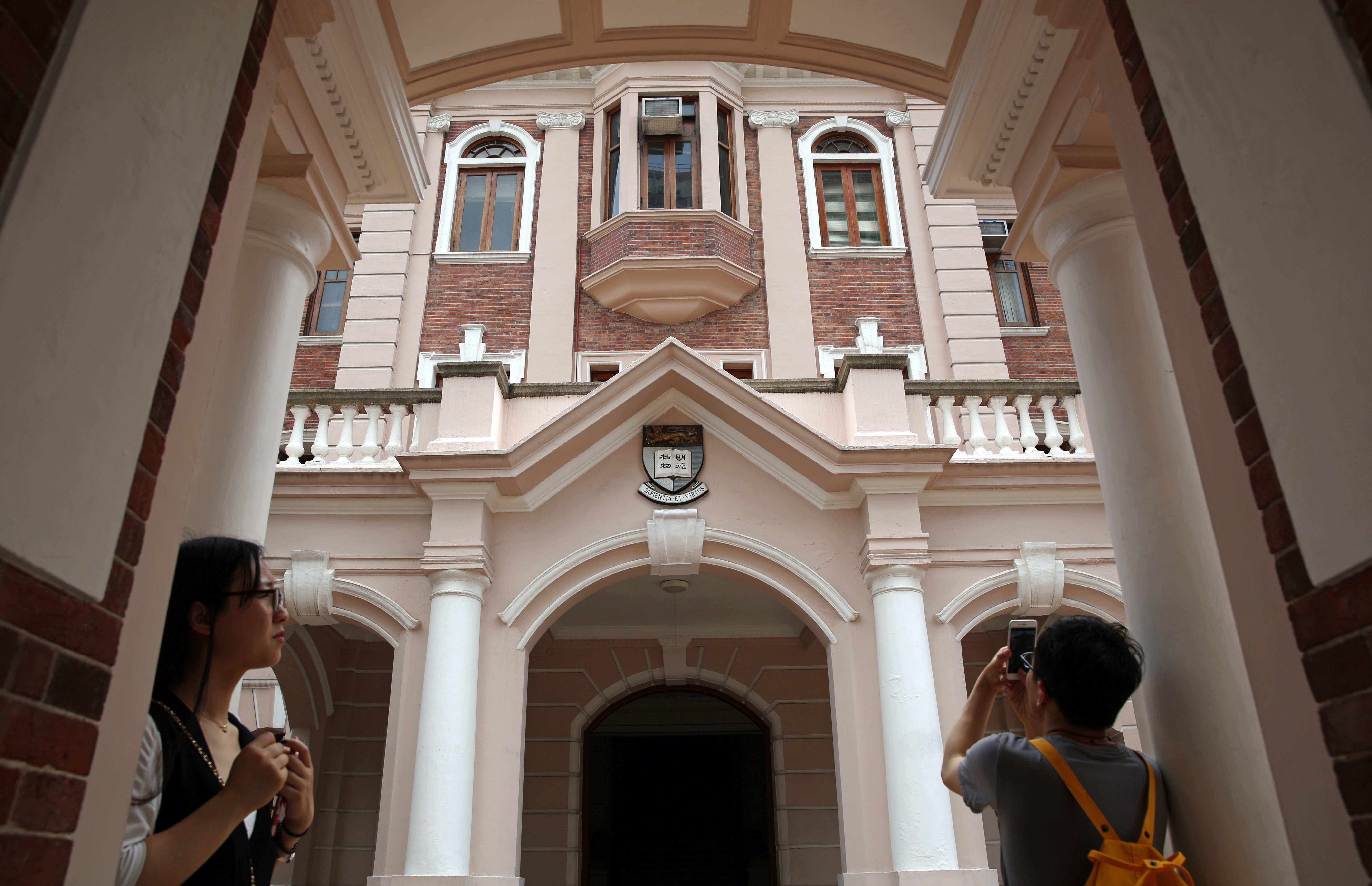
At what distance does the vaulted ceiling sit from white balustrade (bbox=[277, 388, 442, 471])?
4.63 meters

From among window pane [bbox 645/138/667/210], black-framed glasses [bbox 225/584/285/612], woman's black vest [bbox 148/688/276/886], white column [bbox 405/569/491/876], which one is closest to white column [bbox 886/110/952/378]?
window pane [bbox 645/138/667/210]

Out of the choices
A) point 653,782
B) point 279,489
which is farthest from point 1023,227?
point 653,782

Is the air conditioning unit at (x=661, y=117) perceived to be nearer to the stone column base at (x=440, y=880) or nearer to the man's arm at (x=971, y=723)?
the stone column base at (x=440, y=880)

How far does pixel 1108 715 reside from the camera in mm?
2623

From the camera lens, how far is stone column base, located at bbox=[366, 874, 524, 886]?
6906 millimetres

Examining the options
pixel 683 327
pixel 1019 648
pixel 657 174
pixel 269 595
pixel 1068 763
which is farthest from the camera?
pixel 657 174

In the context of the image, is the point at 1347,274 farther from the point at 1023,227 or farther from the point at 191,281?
the point at 1023,227

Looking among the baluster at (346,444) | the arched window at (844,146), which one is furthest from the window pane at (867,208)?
the baluster at (346,444)

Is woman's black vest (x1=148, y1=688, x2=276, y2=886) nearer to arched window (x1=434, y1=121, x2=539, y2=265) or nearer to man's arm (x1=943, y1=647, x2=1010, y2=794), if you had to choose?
man's arm (x1=943, y1=647, x2=1010, y2=794)

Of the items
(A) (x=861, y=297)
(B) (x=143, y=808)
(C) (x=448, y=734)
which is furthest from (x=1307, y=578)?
(A) (x=861, y=297)

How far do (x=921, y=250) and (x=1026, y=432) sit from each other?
5.40 metres

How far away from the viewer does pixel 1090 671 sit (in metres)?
2.62

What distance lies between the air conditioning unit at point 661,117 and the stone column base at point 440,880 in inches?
401

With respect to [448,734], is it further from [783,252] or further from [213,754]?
[783,252]
